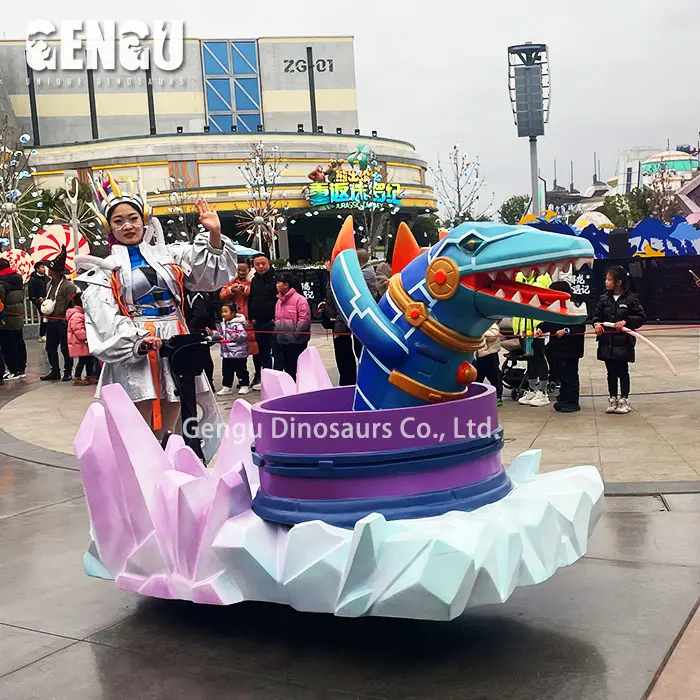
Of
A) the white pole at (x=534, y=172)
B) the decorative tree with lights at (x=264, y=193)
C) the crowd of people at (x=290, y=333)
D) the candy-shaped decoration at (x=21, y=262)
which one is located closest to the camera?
the crowd of people at (x=290, y=333)

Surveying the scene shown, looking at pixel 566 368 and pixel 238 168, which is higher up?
pixel 238 168

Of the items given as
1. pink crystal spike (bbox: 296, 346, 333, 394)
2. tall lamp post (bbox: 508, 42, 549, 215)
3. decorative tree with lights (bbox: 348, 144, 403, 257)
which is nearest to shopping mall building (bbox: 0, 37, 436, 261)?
decorative tree with lights (bbox: 348, 144, 403, 257)

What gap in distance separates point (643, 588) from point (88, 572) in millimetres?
2464

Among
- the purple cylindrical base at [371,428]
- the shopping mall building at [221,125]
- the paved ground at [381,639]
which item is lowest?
the paved ground at [381,639]

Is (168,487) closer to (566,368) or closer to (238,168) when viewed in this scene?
(566,368)

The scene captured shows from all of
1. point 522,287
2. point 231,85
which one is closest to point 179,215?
point 231,85

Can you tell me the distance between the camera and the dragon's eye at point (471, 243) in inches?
140

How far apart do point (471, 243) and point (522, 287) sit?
280 millimetres

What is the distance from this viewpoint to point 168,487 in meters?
3.79

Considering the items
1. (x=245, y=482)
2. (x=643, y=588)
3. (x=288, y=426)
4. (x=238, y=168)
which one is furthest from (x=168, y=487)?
(x=238, y=168)

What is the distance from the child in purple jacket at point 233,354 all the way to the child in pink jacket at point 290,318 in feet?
1.68

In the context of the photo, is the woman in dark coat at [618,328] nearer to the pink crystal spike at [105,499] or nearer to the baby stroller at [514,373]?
the baby stroller at [514,373]

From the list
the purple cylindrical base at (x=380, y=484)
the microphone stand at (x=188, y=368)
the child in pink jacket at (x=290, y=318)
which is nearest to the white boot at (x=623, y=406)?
the child in pink jacket at (x=290, y=318)

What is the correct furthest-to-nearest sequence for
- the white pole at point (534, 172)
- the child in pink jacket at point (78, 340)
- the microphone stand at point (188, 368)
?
the white pole at point (534, 172) → the child in pink jacket at point (78, 340) → the microphone stand at point (188, 368)
